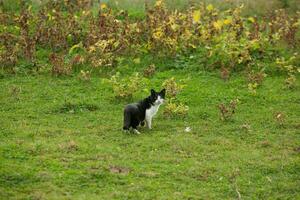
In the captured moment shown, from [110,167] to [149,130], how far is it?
2.48m

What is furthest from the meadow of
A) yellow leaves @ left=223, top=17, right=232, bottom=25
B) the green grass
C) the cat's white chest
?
the cat's white chest

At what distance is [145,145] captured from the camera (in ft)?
38.1

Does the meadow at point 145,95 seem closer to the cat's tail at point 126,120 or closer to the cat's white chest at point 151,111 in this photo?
the cat's tail at point 126,120

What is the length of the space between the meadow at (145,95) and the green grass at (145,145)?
1.0 inches

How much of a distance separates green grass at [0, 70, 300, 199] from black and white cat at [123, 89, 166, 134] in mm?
315

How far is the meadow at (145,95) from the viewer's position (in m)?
9.94

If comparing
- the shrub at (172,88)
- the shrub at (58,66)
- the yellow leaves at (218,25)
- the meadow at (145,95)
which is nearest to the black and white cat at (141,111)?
the meadow at (145,95)

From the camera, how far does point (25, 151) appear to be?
10.9m

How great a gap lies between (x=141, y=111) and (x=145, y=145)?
0.99 metres

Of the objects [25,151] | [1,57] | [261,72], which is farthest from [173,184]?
[1,57]

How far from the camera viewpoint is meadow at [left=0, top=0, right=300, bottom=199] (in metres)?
9.94

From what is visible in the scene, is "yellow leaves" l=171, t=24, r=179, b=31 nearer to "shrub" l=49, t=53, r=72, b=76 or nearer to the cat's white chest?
"shrub" l=49, t=53, r=72, b=76

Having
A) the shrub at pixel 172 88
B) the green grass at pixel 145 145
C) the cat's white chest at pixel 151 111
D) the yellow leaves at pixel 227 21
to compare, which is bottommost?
the green grass at pixel 145 145

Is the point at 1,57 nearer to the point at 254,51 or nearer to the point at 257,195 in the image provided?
the point at 254,51
